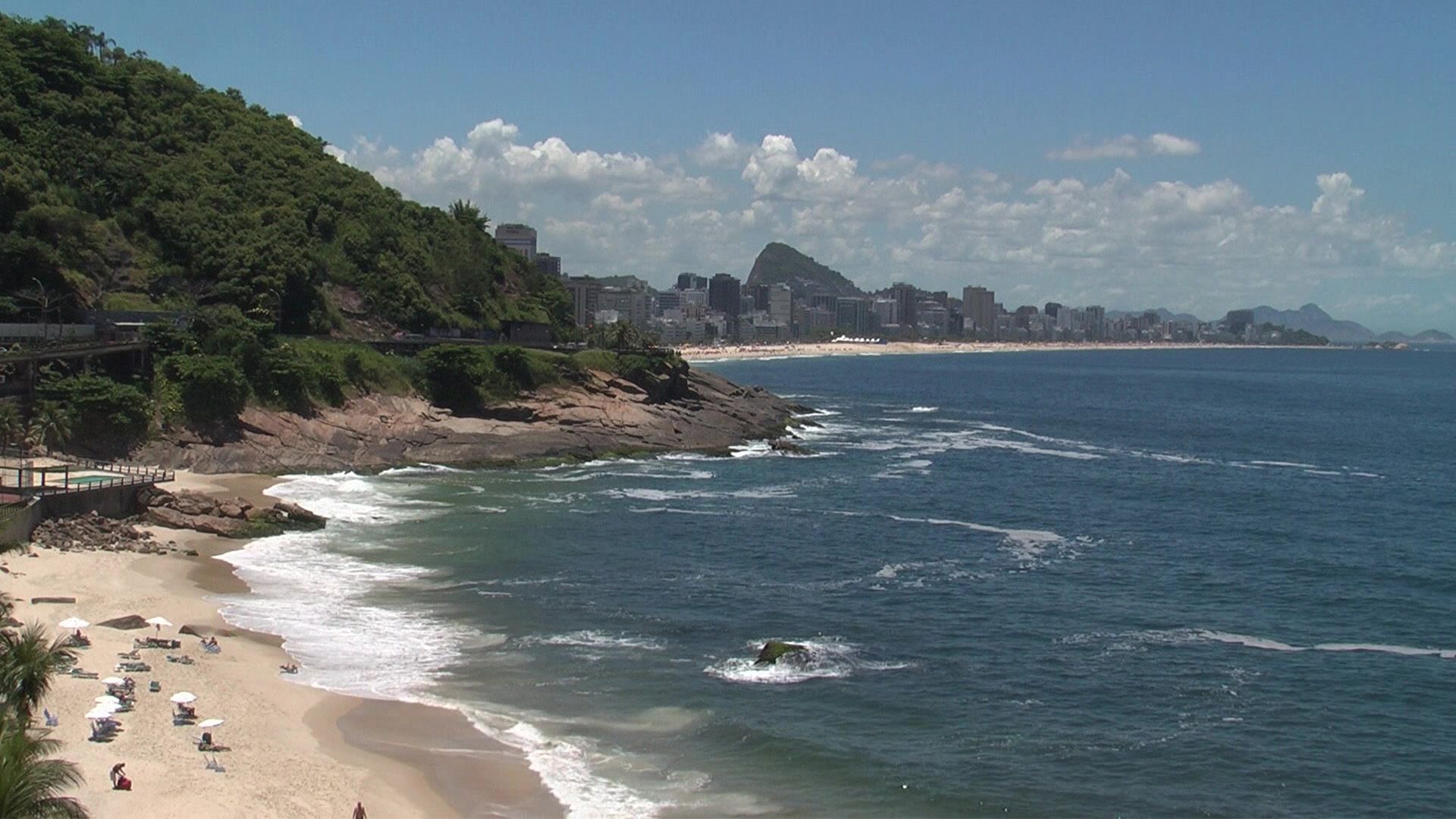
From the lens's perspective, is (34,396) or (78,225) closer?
(34,396)

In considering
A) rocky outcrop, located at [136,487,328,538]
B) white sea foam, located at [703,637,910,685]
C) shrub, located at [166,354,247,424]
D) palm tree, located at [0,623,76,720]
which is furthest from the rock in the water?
shrub, located at [166,354,247,424]

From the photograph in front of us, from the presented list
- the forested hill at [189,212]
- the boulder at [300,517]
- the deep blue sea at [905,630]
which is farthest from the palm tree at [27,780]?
the forested hill at [189,212]

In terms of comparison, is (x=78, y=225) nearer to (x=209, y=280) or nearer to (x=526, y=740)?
(x=209, y=280)

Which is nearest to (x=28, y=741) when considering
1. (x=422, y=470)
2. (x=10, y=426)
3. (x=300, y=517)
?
(x=300, y=517)

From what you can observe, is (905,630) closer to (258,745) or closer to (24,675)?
(258,745)

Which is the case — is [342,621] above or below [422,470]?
below

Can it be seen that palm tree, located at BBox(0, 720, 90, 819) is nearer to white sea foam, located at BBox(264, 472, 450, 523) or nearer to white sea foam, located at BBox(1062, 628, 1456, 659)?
white sea foam, located at BBox(1062, 628, 1456, 659)

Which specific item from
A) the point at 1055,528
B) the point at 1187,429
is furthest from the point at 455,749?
the point at 1187,429
